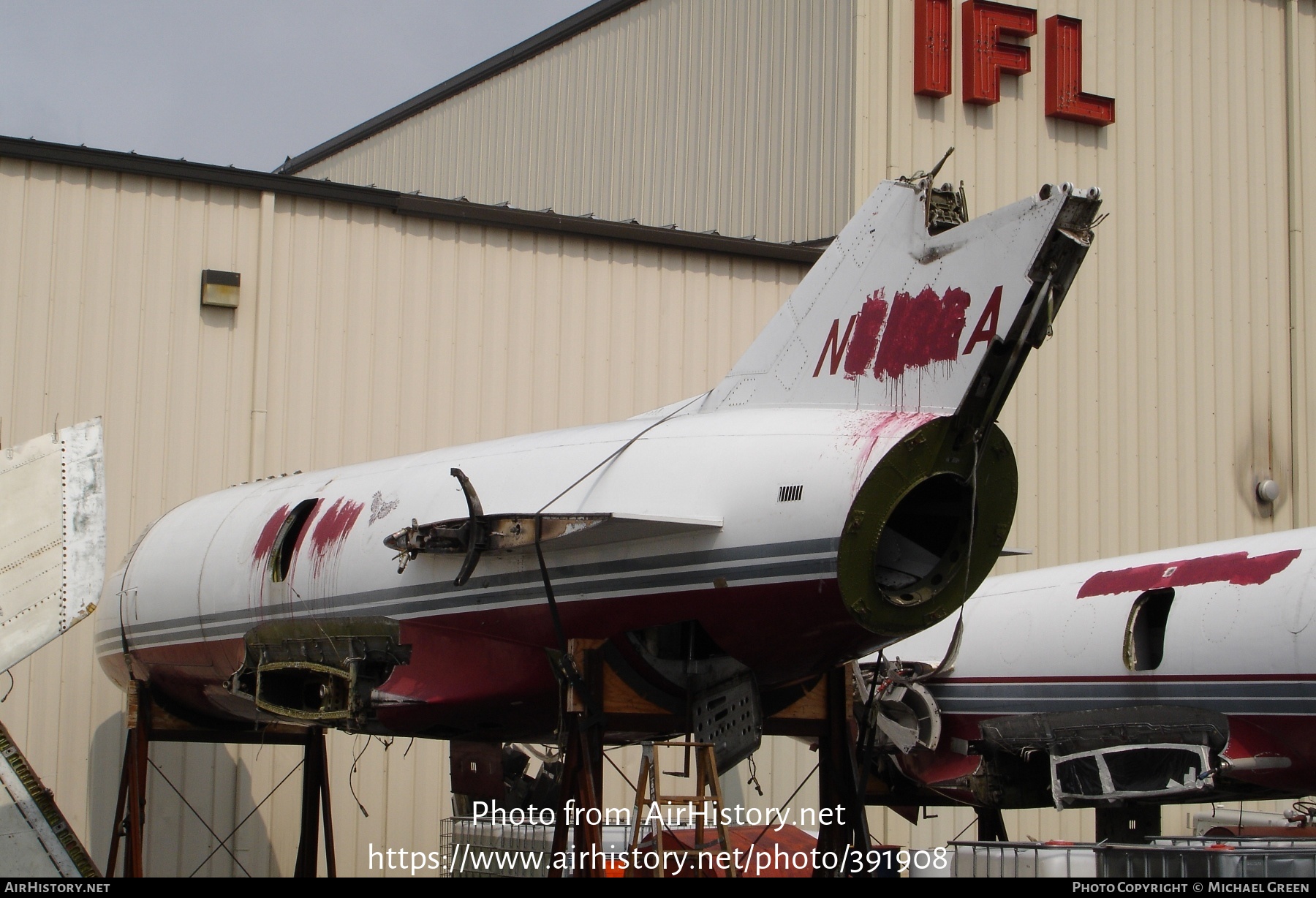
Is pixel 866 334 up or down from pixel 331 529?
up

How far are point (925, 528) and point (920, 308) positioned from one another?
160 centimetres

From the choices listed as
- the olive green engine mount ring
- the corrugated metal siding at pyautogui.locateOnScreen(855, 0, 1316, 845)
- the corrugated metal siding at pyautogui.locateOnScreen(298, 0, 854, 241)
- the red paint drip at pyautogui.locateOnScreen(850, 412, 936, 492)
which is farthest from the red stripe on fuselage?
the corrugated metal siding at pyautogui.locateOnScreen(298, 0, 854, 241)

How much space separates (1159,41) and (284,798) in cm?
1833

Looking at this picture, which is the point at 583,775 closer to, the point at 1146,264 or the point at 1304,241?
the point at 1146,264

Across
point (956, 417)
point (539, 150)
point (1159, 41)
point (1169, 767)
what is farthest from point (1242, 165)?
point (956, 417)

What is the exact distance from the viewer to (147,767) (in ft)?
52.5

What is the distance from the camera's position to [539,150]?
98.1 feet

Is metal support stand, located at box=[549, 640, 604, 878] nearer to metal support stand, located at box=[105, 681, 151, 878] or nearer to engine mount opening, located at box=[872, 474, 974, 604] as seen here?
engine mount opening, located at box=[872, 474, 974, 604]

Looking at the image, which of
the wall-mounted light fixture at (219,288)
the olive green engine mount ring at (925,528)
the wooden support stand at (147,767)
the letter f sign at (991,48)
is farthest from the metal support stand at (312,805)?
the letter f sign at (991,48)

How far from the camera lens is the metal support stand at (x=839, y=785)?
1159 centimetres

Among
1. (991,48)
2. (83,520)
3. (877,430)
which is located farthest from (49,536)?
(991,48)

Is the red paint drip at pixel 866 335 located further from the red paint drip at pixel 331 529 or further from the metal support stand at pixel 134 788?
the metal support stand at pixel 134 788

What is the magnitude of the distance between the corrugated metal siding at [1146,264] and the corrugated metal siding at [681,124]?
1108mm

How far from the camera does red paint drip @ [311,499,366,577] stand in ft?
42.6
